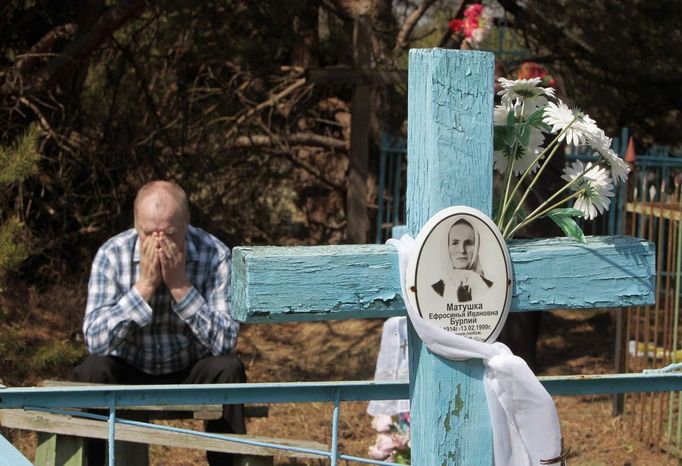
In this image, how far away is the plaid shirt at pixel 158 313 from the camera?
143 inches

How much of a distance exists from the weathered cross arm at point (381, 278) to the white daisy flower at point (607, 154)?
121 millimetres

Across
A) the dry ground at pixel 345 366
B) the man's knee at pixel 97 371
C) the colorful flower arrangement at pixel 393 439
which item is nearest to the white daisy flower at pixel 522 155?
the man's knee at pixel 97 371

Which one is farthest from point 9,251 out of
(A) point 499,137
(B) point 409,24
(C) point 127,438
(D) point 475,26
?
(B) point 409,24

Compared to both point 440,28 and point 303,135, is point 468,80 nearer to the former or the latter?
point 303,135

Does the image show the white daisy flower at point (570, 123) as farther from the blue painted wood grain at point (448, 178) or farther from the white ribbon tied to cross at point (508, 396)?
the white ribbon tied to cross at point (508, 396)

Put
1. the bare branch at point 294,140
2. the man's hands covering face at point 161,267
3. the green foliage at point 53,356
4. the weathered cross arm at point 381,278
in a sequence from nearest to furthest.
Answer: the weathered cross arm at point 381,278
the man's hands covering face at point 161,267
the green foliage at point 53,356
the bare branch at point 294,140

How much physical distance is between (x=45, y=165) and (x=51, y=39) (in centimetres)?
92

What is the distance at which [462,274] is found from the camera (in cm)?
170

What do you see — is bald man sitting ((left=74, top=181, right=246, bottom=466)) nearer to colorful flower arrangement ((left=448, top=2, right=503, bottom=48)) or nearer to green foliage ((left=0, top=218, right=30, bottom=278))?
green foliage ((left=0, top=218, right=30, bottom=278))

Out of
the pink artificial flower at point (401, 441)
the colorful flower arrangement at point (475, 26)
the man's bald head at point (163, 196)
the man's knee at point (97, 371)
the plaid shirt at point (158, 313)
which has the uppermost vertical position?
the colorful flower arrangement at point (475, 26)

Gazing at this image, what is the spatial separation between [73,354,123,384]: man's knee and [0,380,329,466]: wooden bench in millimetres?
170

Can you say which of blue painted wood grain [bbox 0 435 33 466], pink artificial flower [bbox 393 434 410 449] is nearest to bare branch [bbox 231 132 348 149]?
pink artificial flower [bbox 393 434 410 449]

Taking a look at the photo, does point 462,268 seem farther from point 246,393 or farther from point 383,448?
point 383,448

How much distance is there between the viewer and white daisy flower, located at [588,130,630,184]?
6.10 ft
